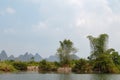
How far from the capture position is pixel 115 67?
9112cm

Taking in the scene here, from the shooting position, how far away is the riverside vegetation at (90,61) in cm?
8925

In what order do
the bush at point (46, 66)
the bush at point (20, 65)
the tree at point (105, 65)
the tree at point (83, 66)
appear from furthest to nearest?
the bush at point (46, 66), the bush at point (20, 65), the tree at point (83, 66), the tree at point (105, 65)

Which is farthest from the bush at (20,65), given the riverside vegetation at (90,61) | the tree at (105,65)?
the tree at (105,65)

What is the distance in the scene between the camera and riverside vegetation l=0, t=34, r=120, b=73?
293 feet

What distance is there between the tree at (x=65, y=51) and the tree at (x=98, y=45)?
7.28 meters

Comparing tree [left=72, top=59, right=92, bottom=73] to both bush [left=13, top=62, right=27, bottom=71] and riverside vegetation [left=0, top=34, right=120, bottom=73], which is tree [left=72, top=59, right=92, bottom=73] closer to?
riverside vegetation [left=0, top=34, right=120, bottom=73]

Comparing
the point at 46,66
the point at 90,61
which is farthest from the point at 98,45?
the point at 46,66

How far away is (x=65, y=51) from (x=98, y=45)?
465 inches

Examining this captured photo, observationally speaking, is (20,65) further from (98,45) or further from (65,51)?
(98,45)

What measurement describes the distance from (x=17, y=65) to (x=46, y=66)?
31.8 ft

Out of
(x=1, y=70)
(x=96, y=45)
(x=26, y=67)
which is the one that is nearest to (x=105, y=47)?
(x=96, y=45)

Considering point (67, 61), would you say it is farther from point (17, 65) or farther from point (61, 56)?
point (17, 65)

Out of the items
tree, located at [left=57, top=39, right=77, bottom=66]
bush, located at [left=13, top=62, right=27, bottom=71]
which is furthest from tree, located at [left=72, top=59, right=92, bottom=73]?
bush, located at [left=13, top=62, right=27, bottom=71]

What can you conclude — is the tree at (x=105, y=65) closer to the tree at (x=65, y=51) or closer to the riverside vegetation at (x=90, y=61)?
the riverside vegetation at (x=90, y=61)
